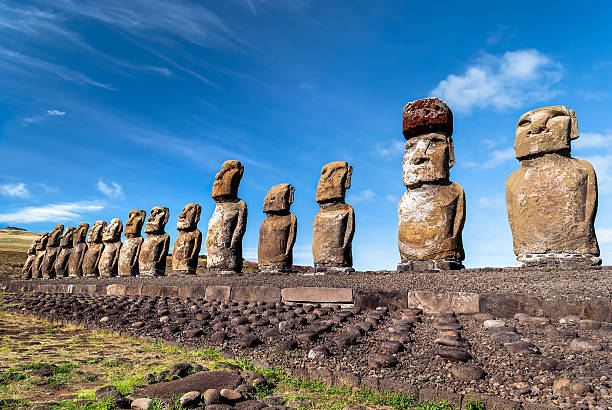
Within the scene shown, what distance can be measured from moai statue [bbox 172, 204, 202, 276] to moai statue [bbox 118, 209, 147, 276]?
3.17 meters

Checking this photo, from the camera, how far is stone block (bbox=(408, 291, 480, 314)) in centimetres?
526

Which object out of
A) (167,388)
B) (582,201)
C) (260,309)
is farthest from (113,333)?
(582,201)

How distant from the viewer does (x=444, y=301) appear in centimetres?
548

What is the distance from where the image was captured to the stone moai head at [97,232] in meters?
19.5

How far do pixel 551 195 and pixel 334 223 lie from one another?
4.70 m

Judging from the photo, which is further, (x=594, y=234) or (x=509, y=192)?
(x=509, y=192)

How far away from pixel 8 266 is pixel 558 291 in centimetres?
3281

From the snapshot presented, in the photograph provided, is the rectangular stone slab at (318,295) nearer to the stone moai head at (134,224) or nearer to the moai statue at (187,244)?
the moai statue at (187,244)

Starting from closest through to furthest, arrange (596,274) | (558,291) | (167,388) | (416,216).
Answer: (167,388) < (558,291) < (596,274) < (416,216)

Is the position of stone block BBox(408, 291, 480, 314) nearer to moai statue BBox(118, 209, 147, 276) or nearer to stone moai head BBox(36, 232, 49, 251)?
moai statue BBox(118, 209, 147, 276)

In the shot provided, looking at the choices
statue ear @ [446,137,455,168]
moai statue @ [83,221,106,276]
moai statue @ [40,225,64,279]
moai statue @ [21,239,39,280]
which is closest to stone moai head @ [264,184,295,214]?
statue ear @ [446,137,455,168]

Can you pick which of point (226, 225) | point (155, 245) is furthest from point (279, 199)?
point (155, 245)

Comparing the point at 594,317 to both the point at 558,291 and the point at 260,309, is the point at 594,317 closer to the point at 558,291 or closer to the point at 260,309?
the point at 558,291

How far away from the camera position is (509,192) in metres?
7.51
